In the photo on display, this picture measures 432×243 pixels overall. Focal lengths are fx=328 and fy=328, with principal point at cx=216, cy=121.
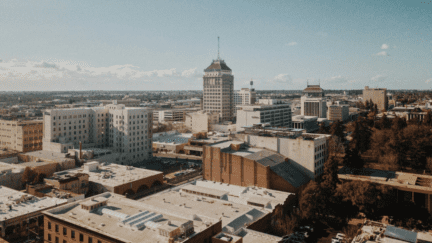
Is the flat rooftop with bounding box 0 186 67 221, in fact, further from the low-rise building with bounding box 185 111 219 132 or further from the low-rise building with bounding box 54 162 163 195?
the low-rise building with bounding box 185 111 219 132

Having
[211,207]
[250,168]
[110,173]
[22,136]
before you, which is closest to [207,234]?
[211,207]

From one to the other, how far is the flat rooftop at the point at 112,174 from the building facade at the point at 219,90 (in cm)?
7708

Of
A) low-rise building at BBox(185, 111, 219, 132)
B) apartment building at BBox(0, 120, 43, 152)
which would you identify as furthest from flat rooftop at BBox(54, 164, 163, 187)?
low-rise building at BBox(185, 111, 219, 132)

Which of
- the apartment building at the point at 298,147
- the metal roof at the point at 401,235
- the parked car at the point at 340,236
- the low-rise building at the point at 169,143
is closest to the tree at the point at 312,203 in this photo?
the parked car at the point at 340,236

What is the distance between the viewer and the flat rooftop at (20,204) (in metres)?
35.8

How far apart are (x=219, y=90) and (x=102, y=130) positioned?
2485 inches

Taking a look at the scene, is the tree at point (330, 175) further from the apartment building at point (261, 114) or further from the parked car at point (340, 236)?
the apartment building at point (261, 114)

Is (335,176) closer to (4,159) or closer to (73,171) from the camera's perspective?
(73,171)

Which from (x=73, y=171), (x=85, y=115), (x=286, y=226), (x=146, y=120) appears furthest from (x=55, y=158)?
(x=286, y=226)

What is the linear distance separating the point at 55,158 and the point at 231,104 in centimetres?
8618

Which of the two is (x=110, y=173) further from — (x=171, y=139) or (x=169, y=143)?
(x=171, y=139)

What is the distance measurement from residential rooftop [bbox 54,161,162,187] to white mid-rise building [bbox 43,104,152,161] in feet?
50.2

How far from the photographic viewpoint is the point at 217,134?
104062 millimetres

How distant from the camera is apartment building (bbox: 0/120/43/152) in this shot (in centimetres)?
7981
